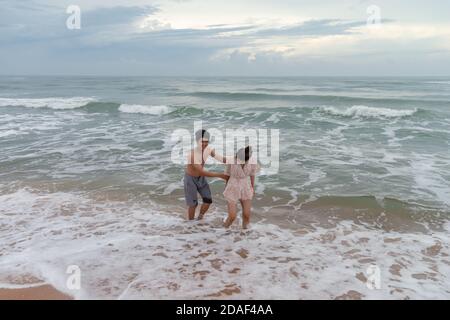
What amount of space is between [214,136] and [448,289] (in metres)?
12.0

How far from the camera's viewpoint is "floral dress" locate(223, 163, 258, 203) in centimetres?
589

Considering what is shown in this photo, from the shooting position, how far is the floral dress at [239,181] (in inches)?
232

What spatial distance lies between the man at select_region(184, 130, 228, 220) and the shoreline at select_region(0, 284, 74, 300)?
249 cm

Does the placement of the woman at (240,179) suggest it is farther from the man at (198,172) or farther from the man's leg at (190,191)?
the man's leg at (190,191)

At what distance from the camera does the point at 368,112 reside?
22750 millimetres

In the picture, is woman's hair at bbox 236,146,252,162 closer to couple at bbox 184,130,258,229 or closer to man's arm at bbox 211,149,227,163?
couple at bbox 184,130,258,229

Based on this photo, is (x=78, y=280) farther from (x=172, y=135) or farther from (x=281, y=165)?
(x=172, y=135)

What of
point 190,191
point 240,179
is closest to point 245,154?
point 240,179

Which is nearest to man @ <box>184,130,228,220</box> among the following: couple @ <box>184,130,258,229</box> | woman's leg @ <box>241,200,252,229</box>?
couple @ <box>184,130,258,229</box>

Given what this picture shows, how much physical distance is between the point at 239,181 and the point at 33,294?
312cm

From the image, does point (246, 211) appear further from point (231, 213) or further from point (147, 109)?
point (147, 109)

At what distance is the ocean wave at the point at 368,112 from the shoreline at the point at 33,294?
2036 centimetres

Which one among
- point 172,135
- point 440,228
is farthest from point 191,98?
point 440,228

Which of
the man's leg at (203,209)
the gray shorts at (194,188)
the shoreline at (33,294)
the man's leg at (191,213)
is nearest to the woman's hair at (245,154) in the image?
the gray shorts at (194,188)
